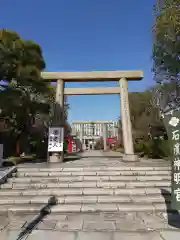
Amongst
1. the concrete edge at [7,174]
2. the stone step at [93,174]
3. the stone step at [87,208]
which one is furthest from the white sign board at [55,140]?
the stone step at [87,208]

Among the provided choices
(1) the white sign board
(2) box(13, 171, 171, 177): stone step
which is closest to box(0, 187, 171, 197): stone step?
(2) box(13, 171, 171, 177): stone step

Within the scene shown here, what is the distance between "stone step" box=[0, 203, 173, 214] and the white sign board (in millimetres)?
5408

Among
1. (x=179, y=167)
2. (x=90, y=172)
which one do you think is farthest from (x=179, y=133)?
(x=90, y=172)

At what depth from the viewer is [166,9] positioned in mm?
7812

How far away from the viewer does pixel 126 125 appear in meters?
11.7

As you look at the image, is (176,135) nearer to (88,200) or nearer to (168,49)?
(88,200)

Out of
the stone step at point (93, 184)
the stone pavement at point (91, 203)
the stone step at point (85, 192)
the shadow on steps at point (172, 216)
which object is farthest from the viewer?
the stone step at point (93, 184)

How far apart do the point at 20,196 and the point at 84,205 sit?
2101mm

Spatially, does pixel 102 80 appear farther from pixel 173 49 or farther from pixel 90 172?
pixel 90 172

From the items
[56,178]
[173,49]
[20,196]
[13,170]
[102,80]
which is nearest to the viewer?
[20,196]

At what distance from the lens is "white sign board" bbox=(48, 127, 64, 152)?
11.1 metres

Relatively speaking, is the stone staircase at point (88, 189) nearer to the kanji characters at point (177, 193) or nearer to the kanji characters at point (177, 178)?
the kanji characters at point (177, 193)

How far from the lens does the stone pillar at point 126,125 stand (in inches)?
452

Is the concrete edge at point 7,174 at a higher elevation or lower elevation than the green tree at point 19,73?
lower
